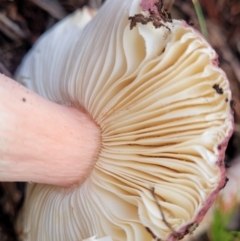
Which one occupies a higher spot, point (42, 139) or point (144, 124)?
point (144, 124)

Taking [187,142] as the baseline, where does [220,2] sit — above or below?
above

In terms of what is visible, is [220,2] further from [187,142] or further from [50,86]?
[187,142]

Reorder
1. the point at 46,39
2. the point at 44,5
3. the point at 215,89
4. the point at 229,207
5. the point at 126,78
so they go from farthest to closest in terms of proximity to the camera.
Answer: the point at 44,5 → the point at 46,39 → the point at 229,207 → the point at 126,78 → the point at 215,89

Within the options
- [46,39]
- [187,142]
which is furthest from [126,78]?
A: [46,39]
